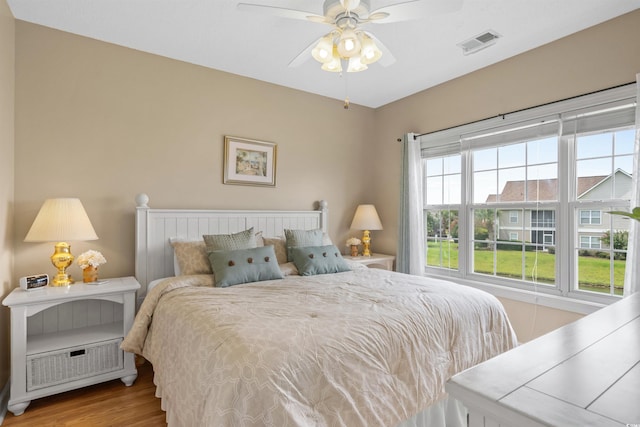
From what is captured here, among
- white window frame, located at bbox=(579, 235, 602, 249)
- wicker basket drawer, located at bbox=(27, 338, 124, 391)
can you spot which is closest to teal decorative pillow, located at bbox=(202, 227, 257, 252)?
wicker basket drawer, located at bbox=(27, 338, 124, 391)

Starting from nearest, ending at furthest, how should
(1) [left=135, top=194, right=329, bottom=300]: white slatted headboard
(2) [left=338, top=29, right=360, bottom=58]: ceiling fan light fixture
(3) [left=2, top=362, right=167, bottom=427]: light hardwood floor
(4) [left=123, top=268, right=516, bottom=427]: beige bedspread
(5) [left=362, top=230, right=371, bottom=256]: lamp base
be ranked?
(4) [left=123, top=268, right=516, bottom=427]: beige bedspread < (2) [left=338, top=29, right=360, bottom=58]: ceiling fan light fixture < (3) [left=2, top=362, right=167, bottom=427]: light hardwood floor < (1) [left=135, top=194, right=329, bottom=300]: white slatted headboard < (5) [left=362, top=230, right=371, bottom=256]: lamp base

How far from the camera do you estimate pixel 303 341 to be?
4.63 ft

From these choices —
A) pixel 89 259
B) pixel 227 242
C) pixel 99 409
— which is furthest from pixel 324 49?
pixel 99 409

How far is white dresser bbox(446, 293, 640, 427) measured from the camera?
603 millimetres

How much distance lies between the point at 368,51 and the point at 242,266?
66.6 inches

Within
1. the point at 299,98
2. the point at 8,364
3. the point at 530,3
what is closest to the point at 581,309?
the point at 530,3

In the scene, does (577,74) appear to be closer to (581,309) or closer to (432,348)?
(581,309)

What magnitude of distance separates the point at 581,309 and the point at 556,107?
163 cm

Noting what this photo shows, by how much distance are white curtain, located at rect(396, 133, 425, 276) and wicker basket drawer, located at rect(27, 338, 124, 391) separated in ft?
9.36

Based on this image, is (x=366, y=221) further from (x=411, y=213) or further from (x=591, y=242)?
(x=591, y=242)

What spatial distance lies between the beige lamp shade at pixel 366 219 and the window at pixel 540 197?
67 cm

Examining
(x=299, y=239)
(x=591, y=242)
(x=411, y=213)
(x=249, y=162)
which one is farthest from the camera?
(x=411, y=213)

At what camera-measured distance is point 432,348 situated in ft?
5.72

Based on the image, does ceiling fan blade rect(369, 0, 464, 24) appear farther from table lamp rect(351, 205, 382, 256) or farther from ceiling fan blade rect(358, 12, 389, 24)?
table lamp rect(351, 205, 382, 256)
